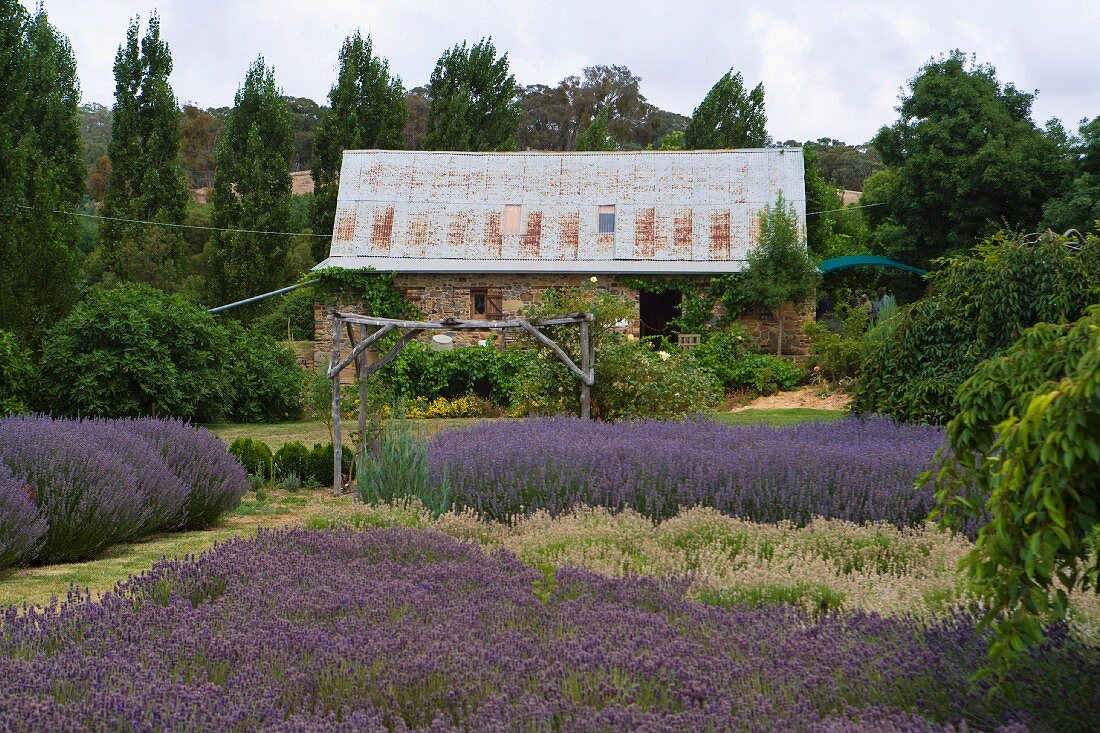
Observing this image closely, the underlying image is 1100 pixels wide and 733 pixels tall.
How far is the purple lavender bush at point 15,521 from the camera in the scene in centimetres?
657

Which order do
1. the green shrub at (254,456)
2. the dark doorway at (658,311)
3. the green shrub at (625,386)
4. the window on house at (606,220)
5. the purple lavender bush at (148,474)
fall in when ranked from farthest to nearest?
1. the dark doorway at (658,311)
2. the window on house at (606,220)
3. the green shrub at (625,386)
4. the green shrub at (254,456)
5. the purple lavender bush at (148,474)

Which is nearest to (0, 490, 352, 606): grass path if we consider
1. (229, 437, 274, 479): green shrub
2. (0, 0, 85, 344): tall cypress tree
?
(229, 437, 274, 479): green shrub

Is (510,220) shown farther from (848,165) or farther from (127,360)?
(848,165)

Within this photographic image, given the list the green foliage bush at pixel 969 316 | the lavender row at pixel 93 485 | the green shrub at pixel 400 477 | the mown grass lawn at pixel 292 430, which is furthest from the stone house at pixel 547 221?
the green shrub at pixel 400 477

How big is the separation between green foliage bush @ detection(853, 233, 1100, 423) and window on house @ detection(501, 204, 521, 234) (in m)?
12.7

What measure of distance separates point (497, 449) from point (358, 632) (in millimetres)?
4263

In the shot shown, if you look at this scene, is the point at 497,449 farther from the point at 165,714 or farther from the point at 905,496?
the point at 165,714

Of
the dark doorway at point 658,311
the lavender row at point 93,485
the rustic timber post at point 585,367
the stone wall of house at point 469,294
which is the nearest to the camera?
the lavender row at point 93,485

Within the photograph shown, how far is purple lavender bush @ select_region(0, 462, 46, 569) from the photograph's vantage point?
657 centimetres

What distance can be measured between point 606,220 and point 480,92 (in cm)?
1225

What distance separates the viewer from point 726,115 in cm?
3184

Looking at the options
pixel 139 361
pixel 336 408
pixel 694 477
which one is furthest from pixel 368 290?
pixel 694 477

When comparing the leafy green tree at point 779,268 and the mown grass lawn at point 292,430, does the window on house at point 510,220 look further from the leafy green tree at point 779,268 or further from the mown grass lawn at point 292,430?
the mown grass lawn at point 292,430

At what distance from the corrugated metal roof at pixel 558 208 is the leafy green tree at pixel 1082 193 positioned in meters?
5.24
